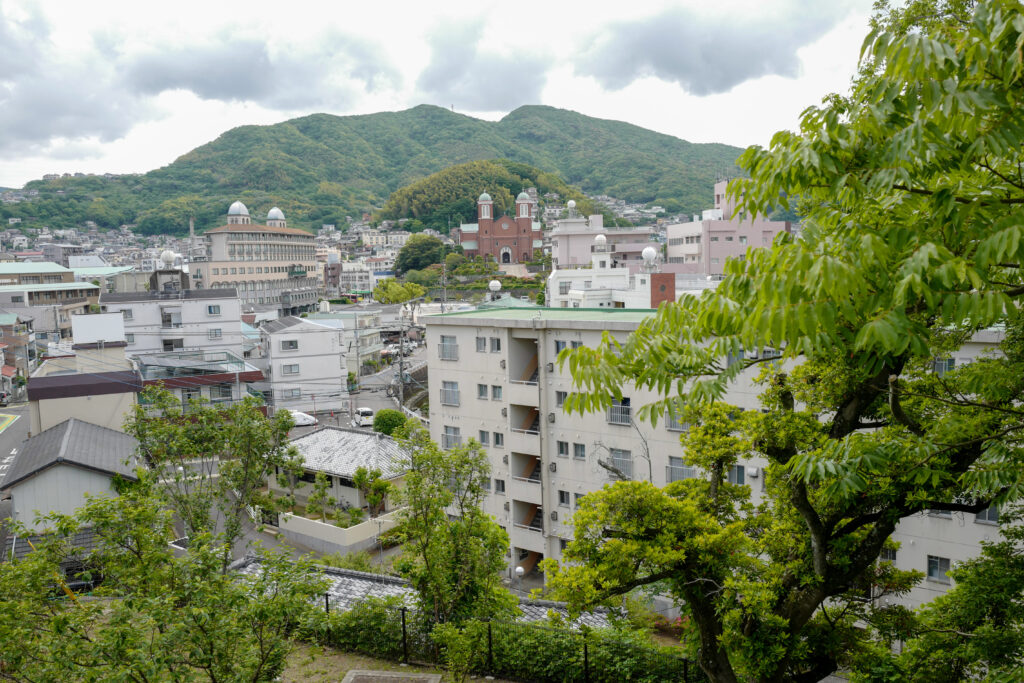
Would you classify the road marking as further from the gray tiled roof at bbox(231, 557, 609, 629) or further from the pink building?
the pink building

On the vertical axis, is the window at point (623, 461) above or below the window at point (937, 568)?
above

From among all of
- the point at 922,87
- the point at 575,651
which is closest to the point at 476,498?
the point at 575,651

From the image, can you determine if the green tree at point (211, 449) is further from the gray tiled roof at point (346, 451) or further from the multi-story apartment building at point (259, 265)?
the multi-story apartment building at point (259, 265)

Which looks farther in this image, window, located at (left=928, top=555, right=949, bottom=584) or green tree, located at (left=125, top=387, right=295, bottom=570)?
window, located at (left=928, top=555, right=949, bottom=584)

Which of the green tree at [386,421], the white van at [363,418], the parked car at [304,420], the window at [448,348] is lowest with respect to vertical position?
the white van at [363,418]

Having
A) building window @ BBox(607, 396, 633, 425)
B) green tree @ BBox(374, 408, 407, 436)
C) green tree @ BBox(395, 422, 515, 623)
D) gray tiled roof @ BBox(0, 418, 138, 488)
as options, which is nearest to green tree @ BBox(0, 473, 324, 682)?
green tree @ BBox(395, 422, 515, 623)

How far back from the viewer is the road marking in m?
37.2

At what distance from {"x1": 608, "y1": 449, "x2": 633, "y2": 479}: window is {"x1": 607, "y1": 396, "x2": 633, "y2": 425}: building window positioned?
0.83 m

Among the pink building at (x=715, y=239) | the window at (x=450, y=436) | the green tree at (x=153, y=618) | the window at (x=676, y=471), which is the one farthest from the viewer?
the pink building at (x=715, y=239)

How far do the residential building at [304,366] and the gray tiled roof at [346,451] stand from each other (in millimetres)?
12346

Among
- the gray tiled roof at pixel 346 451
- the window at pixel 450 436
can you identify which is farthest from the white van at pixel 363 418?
the window at pixel 450 436

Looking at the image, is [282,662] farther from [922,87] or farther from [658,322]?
[922,87]

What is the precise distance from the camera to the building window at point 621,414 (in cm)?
1780

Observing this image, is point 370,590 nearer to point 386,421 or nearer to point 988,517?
point 988,517
